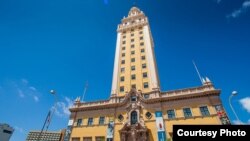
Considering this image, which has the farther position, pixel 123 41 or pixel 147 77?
pixel 123 41

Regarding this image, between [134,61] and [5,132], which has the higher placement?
[5,132]

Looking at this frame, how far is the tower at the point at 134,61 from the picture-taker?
136 ft

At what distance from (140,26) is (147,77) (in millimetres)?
25796

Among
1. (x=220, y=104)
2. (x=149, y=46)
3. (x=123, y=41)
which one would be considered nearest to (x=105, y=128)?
(x=220, y=104)

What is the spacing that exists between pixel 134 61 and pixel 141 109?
55.7 ft

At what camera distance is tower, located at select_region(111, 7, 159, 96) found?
4141 centimetres

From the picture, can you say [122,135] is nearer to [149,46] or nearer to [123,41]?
[149,46]

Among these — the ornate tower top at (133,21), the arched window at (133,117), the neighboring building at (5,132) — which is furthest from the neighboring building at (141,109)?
the neighboring building at (5,132)

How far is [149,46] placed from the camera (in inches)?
1935

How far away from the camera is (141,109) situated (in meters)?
35.7

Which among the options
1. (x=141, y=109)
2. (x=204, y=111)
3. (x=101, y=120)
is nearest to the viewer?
(x=204, y=111)

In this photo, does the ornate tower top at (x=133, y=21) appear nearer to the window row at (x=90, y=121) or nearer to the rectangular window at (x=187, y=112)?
the window row at (x=90, y=121)

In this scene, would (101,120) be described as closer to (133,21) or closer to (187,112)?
(187,112)

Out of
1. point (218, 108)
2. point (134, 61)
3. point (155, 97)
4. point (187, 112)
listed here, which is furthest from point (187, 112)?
point (134, 61)
